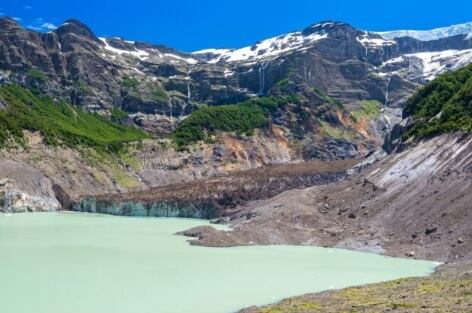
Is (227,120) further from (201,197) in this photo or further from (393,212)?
(393,212)

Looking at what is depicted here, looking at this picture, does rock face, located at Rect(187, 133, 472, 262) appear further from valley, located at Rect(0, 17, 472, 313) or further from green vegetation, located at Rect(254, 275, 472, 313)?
green vegetation, located at Rect(254, 275, 472, 313)

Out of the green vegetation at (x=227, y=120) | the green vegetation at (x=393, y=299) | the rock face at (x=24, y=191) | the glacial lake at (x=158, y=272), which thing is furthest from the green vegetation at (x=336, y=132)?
the green vegetation at (x=393, y=299)

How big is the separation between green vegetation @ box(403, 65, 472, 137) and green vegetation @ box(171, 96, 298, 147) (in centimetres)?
7013

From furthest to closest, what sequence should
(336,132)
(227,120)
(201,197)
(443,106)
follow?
(336,132) → (227,120) → (201,197) → (443,106)

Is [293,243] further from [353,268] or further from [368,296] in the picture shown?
[368,296]

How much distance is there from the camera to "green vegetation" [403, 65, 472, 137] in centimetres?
7353

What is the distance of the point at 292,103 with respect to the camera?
197 metres

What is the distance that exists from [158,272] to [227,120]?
13384 centimetres

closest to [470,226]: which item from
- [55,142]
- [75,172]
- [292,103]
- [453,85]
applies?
[453,85]

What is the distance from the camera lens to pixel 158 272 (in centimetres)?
4150

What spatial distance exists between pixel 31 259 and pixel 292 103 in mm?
156917

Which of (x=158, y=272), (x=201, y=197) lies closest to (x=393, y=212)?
(x=158, y=272)

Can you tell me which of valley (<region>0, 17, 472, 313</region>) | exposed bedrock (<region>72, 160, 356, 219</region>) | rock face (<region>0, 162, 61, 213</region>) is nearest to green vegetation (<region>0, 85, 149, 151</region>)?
valley (<region>0, 17, 472, 313</region>)

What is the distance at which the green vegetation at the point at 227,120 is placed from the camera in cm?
15950
